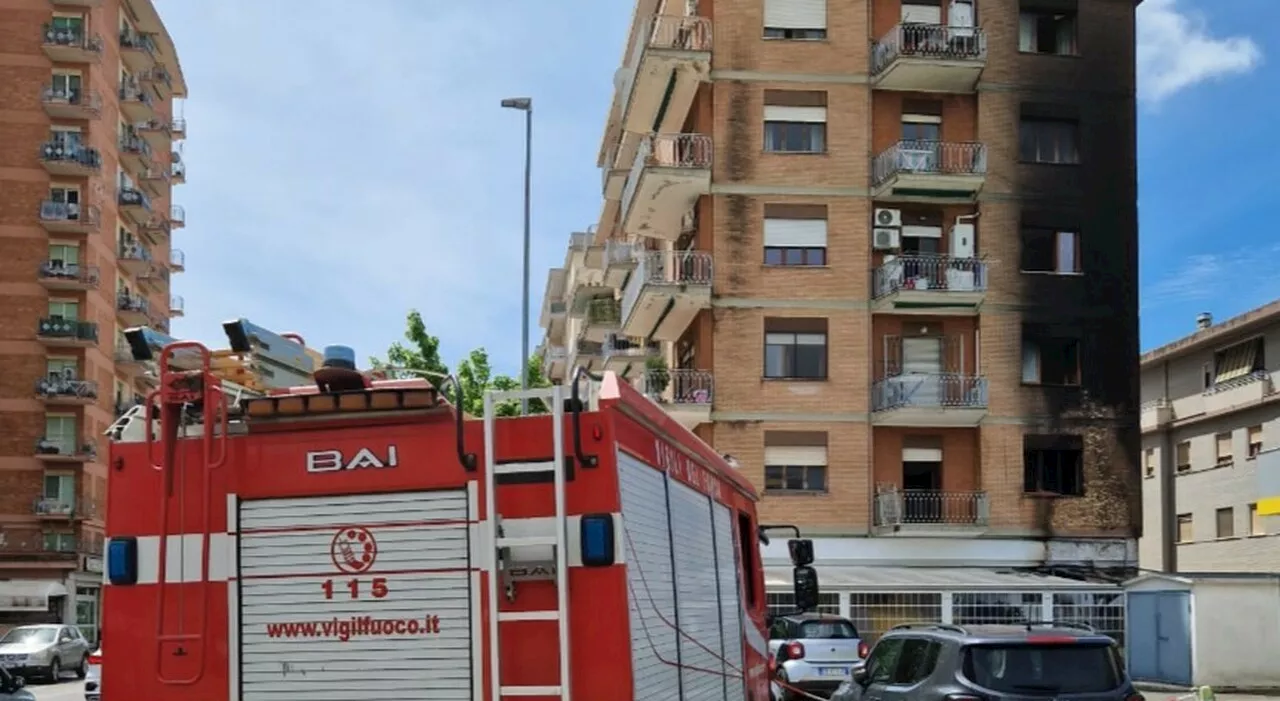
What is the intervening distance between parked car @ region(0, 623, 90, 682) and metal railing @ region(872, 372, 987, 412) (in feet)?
70.3

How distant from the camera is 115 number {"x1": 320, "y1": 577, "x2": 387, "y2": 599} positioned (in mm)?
6152

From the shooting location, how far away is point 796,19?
121ft

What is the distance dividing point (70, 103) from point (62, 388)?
11.5 m

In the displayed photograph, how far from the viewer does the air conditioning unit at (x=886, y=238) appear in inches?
1435

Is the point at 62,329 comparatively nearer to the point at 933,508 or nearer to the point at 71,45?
the point at 71,45

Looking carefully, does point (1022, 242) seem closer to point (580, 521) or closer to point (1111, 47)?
point (1111, 47)

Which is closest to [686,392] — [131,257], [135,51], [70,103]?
[70,103]

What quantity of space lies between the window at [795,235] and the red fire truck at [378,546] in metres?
29.6

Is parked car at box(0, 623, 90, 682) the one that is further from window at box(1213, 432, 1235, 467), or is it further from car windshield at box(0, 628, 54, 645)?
window at box(1213, 432, 1235, 467)

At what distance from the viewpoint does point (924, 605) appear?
32812mm

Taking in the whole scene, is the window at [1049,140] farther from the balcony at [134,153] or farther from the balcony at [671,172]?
the balcony at [134,153]

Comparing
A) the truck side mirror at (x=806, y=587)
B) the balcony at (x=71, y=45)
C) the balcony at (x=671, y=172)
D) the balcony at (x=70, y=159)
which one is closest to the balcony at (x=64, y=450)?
the balcony at (x=70, y=159)

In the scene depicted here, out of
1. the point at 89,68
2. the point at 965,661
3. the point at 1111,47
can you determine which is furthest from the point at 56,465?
the point at 965,661

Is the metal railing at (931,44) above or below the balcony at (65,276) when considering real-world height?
above
